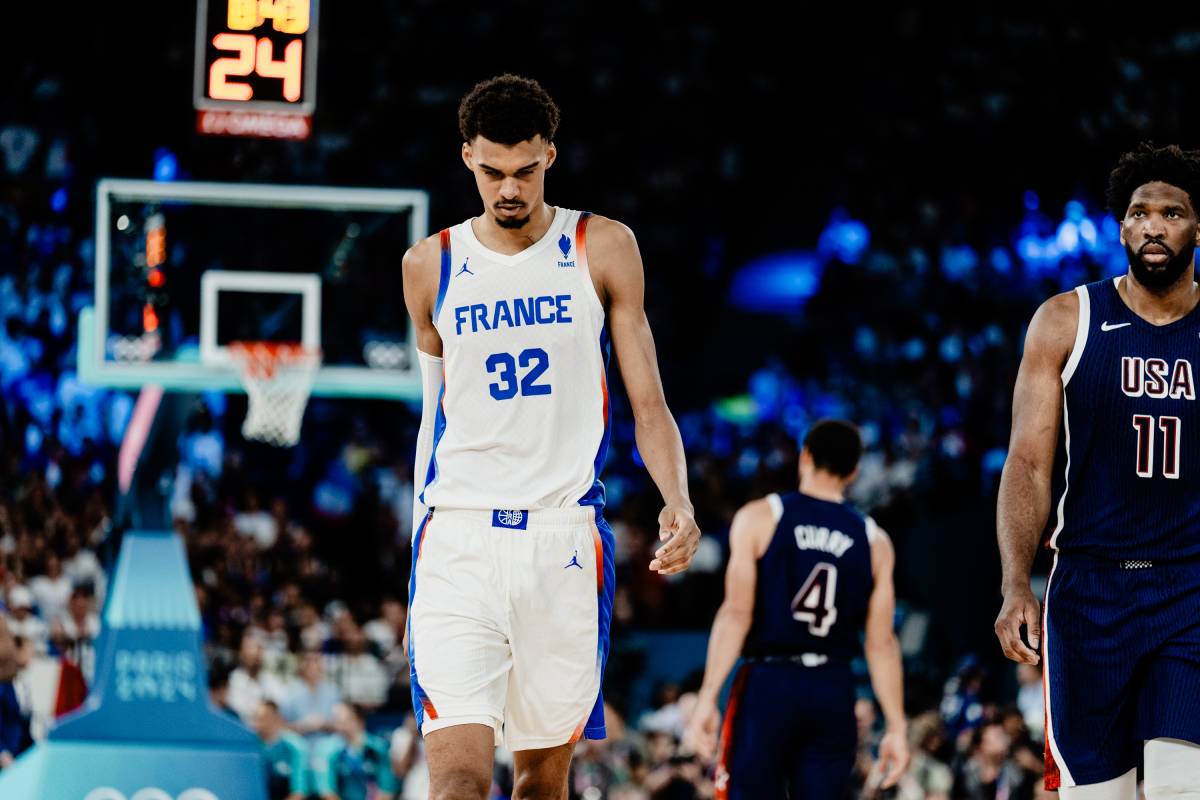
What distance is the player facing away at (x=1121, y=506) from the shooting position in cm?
439

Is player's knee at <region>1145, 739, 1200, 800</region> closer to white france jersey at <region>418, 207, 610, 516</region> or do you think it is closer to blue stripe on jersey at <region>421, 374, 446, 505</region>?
white france jersey at <region>418, 207, 610, 516</region>

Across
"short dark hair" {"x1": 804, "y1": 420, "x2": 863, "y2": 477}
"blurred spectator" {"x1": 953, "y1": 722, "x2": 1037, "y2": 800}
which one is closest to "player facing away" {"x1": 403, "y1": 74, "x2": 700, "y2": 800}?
"short dark hair" {"x1": 804, "y1": 420, "x2": 863, "y2": 477}

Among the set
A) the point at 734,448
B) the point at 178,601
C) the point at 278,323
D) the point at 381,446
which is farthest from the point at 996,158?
the point at 178,601

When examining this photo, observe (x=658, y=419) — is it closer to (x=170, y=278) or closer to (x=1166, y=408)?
(x=1166, y=408)

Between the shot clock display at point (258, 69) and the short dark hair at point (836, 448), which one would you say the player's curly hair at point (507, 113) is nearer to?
the short dark hair at point (836, 448)

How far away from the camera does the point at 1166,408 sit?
4480mm

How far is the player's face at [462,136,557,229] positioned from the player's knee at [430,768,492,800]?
1510 mm

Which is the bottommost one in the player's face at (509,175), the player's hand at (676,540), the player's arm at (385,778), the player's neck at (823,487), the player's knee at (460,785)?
the player's arm at (385,778)

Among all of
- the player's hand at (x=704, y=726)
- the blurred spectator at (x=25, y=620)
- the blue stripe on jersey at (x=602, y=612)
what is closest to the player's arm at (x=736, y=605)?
the player's hand at (x=704, y=726)

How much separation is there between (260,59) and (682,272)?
569 inches

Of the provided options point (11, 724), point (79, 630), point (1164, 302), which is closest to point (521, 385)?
point (1164, 302)

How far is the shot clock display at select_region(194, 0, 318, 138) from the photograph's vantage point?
10430mm

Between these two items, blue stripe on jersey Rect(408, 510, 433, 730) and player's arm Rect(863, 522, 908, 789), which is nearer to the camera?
blue stripe on jersey Rect(408, 510, 433, 730)

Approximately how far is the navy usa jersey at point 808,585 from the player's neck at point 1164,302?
2386 mm
